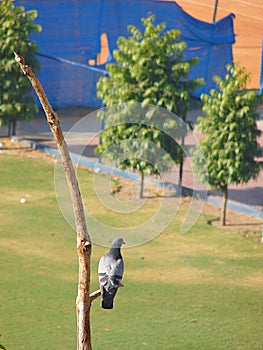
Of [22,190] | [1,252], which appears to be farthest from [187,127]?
[1,252]

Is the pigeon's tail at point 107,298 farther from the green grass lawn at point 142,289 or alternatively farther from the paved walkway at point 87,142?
the paved walkway at point 87,142

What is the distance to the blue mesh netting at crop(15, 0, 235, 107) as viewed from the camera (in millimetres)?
21203

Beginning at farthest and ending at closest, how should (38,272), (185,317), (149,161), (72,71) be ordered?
1. (72,71)
2. (149,161)
3. (38,272)
4. (185,317)

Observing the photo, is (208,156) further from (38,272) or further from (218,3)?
(218,3)

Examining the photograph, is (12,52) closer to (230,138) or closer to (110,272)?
(230,138)

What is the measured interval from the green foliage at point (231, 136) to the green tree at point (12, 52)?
19.7 feet

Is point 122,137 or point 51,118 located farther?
point 122,137

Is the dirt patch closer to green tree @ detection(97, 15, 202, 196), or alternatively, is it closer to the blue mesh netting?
the blue mesh netting

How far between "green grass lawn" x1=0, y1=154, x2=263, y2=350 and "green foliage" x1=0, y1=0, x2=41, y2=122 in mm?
4170

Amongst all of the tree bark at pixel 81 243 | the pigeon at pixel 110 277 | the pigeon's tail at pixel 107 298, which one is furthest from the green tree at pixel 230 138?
the tree bark at pixel 81 243

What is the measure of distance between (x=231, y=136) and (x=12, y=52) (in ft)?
22.9

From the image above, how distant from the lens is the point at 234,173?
13703 mm

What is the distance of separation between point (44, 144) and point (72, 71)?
3130 mm

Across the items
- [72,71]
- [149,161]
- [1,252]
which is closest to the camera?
[1,252]
